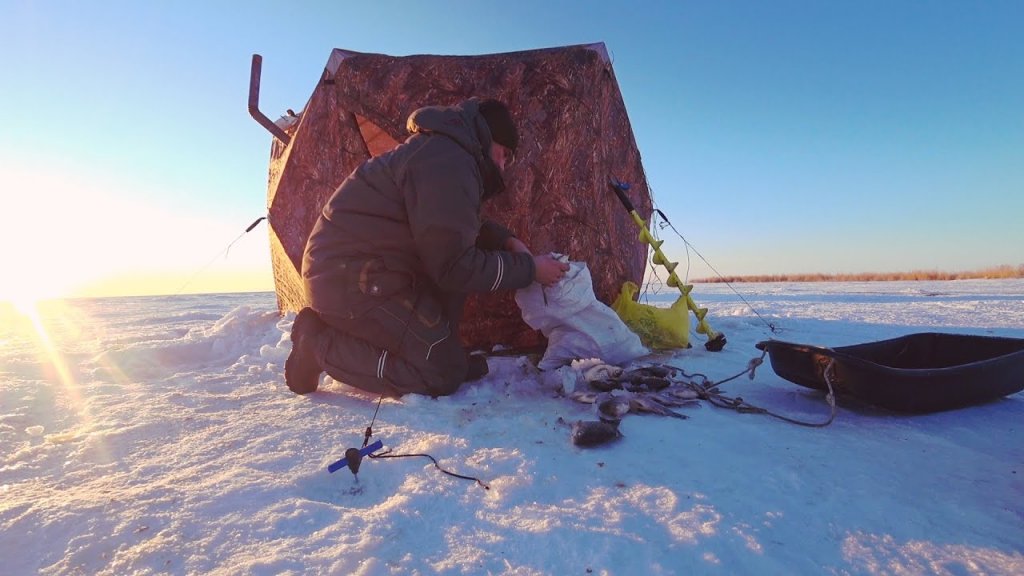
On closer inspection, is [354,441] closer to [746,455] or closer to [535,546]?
[535,546]

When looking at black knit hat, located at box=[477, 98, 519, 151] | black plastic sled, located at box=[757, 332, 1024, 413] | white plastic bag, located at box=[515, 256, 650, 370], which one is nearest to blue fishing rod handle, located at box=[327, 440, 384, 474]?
white plastic bag, located at box=[515, 256, 650, 370]

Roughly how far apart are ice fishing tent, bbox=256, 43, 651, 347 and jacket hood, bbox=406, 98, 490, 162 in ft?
3.13

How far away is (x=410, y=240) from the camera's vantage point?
227 centimetres

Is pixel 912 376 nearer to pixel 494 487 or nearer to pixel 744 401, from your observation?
pixel 744 401

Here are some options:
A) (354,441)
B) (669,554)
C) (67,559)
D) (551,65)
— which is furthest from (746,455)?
(551,65)

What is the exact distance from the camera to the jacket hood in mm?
2178

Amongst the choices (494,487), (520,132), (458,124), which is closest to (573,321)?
(458,124)

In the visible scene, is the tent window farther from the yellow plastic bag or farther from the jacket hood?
the yellow plastic bag

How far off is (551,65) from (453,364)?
6.95ft

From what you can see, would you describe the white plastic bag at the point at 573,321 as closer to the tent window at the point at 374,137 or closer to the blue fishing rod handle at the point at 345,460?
the blue fishing rod handle at the point at 345,460

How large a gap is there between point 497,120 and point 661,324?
1752mm

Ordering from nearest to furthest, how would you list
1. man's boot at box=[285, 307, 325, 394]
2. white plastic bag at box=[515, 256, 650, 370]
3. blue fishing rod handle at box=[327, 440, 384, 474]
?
1. blue fishing rod handle at box=[327, 440, 384, 474]
2. man's boot at box=[285, 307, 325, 394]
3. white plastic bag at box=[515, 256, 650, 370]

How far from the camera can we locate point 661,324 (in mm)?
3352

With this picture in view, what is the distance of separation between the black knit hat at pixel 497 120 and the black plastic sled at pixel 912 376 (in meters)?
1.59
